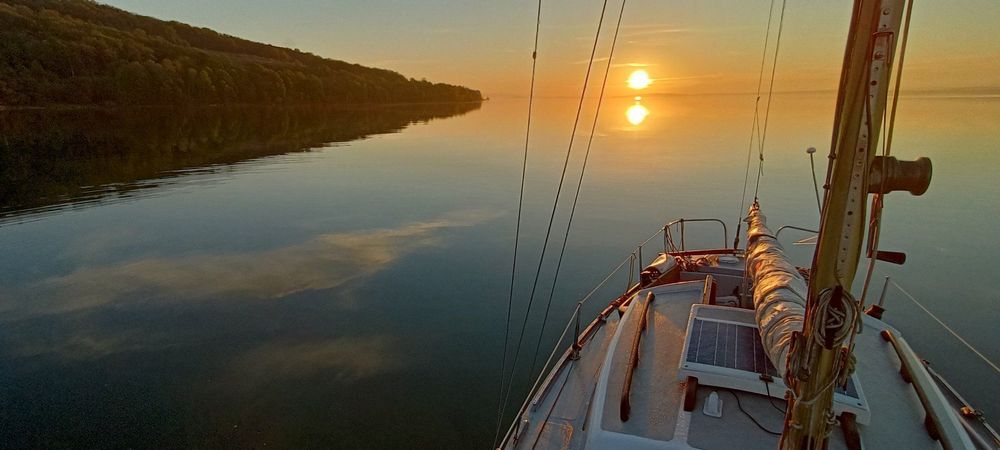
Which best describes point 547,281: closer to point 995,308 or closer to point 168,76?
point 995,308

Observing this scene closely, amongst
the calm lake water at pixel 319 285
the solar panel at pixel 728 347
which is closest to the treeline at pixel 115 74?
the calm lake water at pixel 319 285

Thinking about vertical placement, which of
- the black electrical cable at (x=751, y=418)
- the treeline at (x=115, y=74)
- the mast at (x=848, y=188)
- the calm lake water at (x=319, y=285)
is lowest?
the calm lake water at (x=319, y=285)

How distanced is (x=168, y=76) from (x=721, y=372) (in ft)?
336

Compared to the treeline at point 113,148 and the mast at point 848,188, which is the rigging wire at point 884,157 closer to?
the mast at point 848,188

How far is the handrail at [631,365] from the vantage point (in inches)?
195

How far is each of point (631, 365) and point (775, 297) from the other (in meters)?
1.71

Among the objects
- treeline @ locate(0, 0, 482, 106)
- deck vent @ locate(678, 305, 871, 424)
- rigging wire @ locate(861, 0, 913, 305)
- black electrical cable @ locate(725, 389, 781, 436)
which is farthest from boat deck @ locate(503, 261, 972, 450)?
treeline @ locate(0, 0, 482, 106)

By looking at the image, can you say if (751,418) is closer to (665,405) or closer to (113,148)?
(665,405)

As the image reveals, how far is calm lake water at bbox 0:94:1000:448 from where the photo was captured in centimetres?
845

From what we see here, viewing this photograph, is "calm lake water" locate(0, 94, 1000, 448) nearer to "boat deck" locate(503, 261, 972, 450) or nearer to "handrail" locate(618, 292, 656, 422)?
"boat deck" locate(503, 261, 972, 450)

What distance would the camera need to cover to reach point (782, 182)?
1171 inches

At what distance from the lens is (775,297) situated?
197 inches

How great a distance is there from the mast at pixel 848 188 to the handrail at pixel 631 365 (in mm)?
2116

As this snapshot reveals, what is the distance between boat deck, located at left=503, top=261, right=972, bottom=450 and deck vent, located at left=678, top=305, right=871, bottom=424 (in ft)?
0.56
